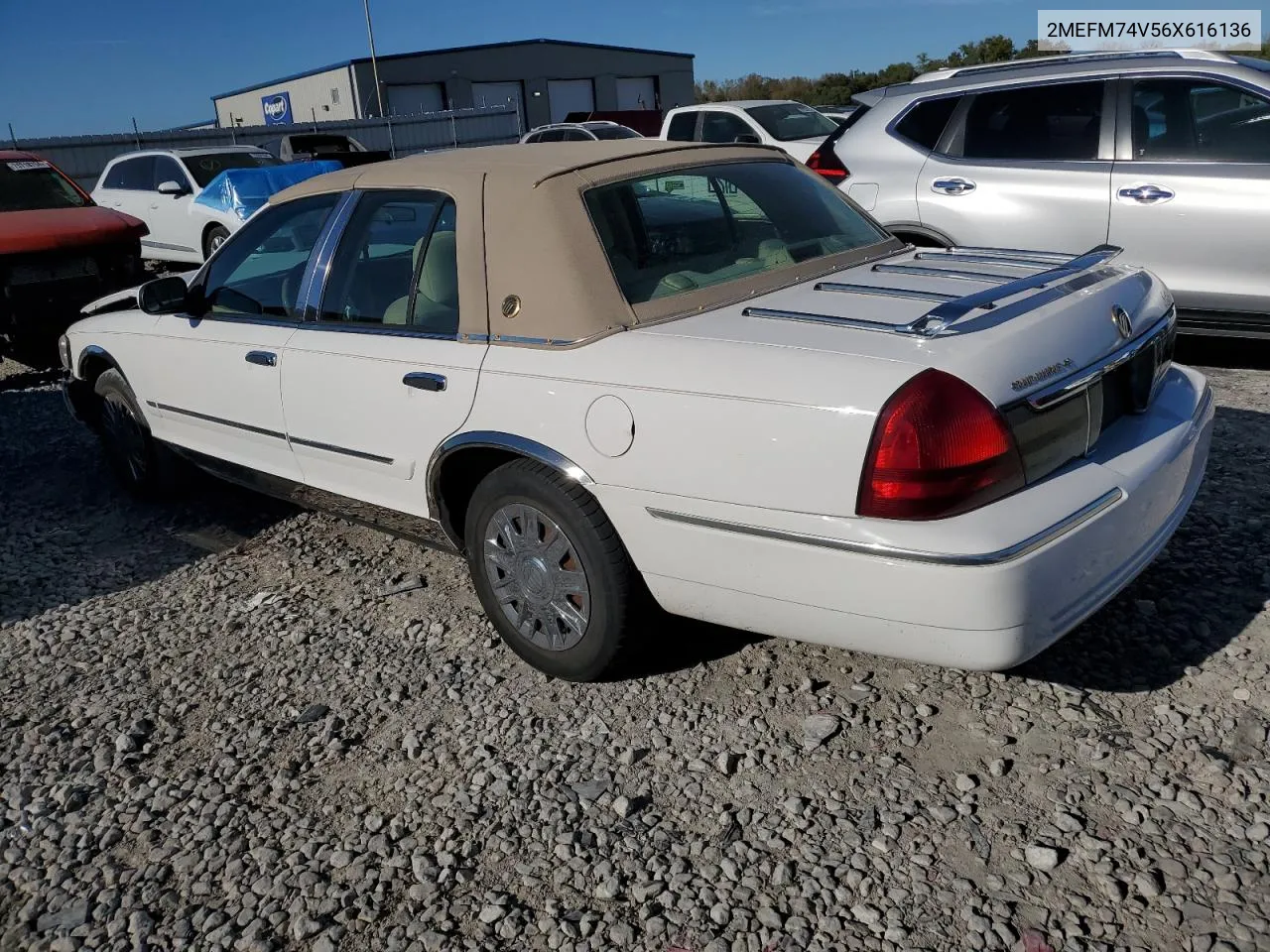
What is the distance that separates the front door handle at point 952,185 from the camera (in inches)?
245

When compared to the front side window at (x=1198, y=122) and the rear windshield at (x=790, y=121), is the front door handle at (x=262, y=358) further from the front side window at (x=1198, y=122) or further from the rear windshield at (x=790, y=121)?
the rear windshield at (x=790, y=121)

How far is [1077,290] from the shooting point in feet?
9.88

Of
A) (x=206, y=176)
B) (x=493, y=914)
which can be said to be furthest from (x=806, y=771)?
(x=206, y=176)

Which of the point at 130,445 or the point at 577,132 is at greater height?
the point at 577,132

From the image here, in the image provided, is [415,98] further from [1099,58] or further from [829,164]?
[1099,58]

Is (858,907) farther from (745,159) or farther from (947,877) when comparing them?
(745,159)

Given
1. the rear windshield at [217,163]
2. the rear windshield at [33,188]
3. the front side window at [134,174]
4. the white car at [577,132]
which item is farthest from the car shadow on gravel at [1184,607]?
the white car at [577,132]

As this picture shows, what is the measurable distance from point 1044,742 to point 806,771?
644mm

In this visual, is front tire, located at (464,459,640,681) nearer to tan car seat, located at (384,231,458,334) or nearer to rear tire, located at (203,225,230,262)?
tan car seat, located at (384,231,458,334)

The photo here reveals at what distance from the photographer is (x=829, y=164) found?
688 centimetres

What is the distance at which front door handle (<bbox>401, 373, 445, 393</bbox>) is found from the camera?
3357 millimetres

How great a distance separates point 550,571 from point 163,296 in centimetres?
237

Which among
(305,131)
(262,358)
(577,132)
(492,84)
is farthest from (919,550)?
(492,84)

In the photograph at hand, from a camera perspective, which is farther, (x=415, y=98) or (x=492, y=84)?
(x=492, y=84)
